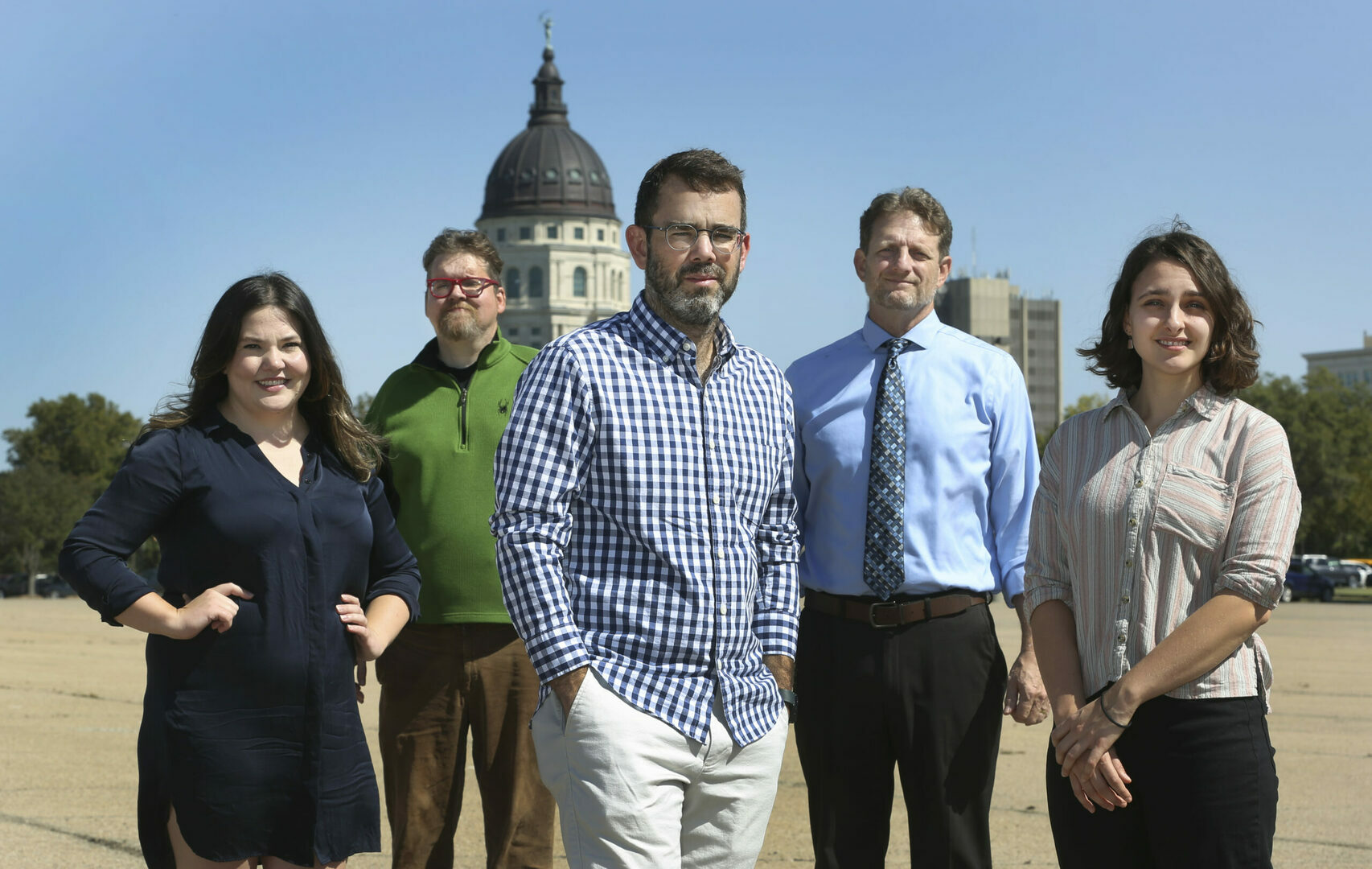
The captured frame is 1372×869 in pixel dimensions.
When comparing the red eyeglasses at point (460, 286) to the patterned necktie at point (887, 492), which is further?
the red eyeglasses at point (460, 286)

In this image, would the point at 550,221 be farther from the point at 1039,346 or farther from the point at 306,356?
the point at 306,356

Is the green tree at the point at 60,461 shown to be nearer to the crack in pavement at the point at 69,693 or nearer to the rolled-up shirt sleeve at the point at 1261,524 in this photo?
the crack in pavement at the point at 69,693

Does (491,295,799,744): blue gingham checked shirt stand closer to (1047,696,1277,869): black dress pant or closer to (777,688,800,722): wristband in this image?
(777,688,800,722): wristband

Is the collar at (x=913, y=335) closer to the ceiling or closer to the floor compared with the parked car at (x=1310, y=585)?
closer to the ceiling

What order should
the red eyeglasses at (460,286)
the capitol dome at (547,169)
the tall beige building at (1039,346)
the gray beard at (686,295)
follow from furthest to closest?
Result: the capitol dome at (547,169) < the tall beige building at (1039,346) < the red eyeglasses at (460,286) < the gray beard at (686,295)

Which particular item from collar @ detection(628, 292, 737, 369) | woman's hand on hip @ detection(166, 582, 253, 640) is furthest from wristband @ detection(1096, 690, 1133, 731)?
woman's hand on hip @ detection(166, 582, 253, 640)

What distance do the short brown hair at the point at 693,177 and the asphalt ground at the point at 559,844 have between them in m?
3.68

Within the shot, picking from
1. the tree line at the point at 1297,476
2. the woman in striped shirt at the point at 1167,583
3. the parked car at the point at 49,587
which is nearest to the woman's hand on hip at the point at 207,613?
the woman in striped shirt at the point at 1167,583

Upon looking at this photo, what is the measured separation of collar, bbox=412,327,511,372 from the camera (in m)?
5.35

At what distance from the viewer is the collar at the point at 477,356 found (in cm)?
535

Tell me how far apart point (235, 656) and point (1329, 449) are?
6114cm

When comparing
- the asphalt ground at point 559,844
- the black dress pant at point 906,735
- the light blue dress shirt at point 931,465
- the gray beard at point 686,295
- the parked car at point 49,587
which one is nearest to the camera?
the gray beard at point 686,295

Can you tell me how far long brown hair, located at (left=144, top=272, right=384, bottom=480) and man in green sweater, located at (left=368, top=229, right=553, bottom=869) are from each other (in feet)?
3.28

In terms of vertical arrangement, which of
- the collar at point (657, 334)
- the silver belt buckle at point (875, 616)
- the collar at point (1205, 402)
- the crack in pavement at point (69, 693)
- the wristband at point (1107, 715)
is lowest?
the crack in pavement at point (69, 693)
